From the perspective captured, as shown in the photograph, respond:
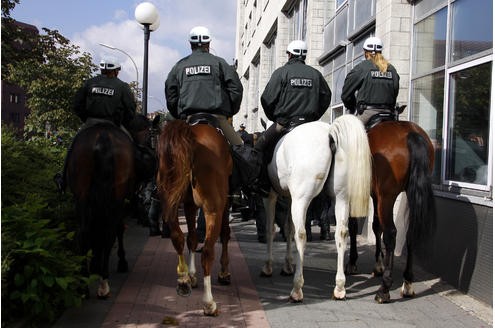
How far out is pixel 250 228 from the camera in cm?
1154

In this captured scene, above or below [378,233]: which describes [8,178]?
above

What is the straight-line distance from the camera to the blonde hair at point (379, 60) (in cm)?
656

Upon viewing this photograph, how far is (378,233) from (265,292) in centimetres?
196

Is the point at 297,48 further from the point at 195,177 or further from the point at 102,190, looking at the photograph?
the point at 102,190

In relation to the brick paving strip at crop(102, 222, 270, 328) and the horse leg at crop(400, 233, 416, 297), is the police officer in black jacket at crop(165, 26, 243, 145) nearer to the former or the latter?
the brick paving strip at crop(102, 222, 270, 328)

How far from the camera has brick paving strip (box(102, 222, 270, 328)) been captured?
4.89 meters

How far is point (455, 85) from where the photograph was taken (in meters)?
7.09

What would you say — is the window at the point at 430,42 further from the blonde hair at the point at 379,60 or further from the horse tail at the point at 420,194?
the horse tail at the point at 420,194

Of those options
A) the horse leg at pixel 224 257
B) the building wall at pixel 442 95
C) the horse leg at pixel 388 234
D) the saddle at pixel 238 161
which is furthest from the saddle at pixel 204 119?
the building wall at pixel 442 95

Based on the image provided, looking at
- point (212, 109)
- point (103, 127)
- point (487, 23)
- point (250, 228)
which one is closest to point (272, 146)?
point (212, 109)

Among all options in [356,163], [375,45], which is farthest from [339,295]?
[375,45]

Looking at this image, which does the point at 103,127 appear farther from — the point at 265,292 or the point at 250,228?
the point at 250,228

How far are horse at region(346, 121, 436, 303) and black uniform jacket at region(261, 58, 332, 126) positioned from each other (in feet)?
2.93

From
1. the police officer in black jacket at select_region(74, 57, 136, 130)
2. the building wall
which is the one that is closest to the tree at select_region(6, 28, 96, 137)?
the building wall
